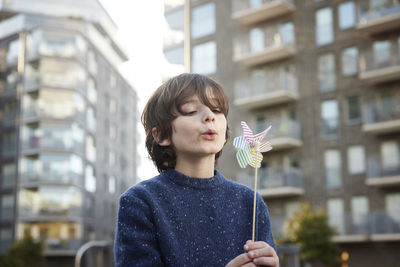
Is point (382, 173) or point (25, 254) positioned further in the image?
point (25, 254)

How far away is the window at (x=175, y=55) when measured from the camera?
33250mm

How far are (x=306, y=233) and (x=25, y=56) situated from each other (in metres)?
30.3

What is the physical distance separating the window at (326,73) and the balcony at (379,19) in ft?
6.79

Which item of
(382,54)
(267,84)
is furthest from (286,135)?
(382,54)

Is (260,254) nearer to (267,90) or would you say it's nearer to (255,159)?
(255,159)

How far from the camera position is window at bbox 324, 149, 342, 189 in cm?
2466

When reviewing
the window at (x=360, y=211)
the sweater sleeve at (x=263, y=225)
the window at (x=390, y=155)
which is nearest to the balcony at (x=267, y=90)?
the window at (x=390, y=155)

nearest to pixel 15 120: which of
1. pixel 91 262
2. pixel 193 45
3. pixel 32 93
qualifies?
pixel 32 93

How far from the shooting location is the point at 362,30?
2439 cm

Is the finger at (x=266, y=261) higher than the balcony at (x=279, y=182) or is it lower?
higher

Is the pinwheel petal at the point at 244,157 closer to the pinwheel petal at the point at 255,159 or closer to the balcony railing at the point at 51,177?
the pinwheel petal at the point at 255,159

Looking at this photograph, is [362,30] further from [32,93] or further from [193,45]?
[32,93]

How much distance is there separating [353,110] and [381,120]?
1.84 metres

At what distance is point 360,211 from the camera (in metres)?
23.7
